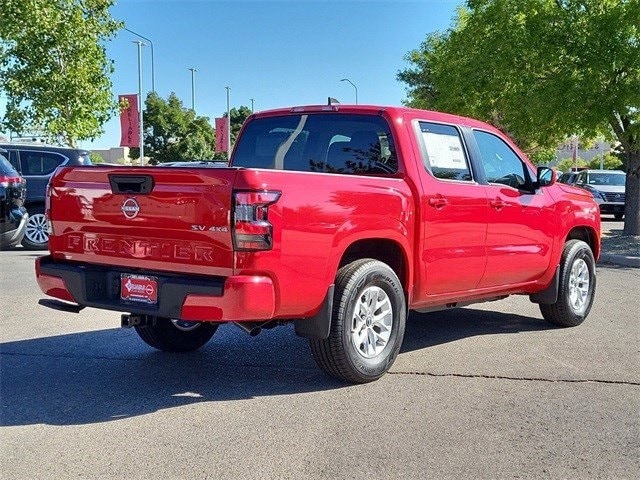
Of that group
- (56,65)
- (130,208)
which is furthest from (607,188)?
(130,208)

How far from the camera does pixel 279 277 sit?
429 cm

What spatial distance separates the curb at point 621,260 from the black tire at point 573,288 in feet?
18.7

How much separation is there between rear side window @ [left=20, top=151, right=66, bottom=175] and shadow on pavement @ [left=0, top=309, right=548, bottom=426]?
779 cm

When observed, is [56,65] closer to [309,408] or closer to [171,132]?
[309,408]

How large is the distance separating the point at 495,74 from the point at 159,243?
577 inches

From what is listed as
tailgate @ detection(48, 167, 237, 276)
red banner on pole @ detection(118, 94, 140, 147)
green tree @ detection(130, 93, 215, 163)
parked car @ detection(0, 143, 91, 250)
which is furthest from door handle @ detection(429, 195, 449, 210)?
green tree @ detection(130, 93, 215, 163)

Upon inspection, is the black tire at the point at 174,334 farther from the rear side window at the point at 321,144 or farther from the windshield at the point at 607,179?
the windshield at the point at 607,179

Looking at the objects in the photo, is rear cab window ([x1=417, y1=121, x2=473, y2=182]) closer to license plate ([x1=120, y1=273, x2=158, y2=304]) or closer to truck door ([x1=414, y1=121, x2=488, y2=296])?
truck door ([x1=414, y1=121, x2=488, y2=296])

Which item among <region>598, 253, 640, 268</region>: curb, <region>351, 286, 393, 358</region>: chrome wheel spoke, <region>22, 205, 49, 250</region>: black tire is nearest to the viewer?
<region>351, 286, 393, 358</region>: chrome wheel spoke

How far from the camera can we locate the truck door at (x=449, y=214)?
5391mm

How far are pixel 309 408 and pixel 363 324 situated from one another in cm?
77

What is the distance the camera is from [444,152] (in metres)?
5.74

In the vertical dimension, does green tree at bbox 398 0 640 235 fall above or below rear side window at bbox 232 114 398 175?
above

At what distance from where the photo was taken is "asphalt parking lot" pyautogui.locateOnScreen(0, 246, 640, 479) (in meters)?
3.61
